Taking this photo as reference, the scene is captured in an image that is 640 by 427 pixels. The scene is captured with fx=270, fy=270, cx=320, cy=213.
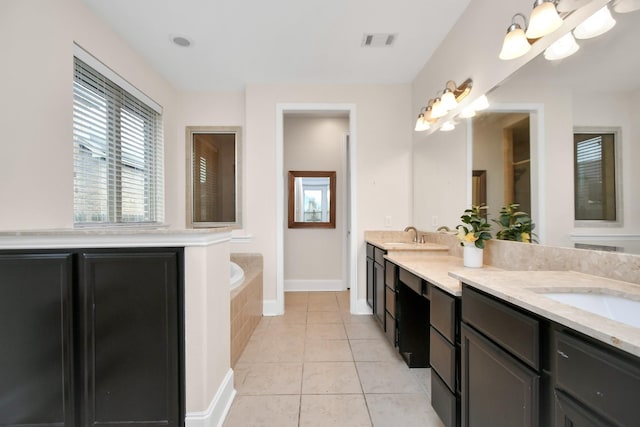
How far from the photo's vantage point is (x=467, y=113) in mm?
2086

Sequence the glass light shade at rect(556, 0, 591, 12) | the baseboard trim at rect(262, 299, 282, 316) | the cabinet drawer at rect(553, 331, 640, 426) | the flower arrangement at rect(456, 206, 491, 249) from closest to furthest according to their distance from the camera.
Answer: the cabinet drawer at rect(553, 331, 640, 426)
the glass light shade at rect(556, 0, 591, 12)
the flower arrangement at rect(456, 206, 491, 249)
the baseboard trim at rect(262, 299, 282, 316)

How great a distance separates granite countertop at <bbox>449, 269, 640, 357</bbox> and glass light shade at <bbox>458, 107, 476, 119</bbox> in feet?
4.19

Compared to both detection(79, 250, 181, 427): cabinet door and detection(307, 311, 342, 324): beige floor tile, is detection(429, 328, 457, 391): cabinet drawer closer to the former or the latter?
detection(79, 250, 181, 427): cabinet door

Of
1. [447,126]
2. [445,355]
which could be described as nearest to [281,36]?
[447,126]

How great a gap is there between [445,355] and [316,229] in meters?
2.95

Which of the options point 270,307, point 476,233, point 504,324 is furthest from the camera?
point 270,307

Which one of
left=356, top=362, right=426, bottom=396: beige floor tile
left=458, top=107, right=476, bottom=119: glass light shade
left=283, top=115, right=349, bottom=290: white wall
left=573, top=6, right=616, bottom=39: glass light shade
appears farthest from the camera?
left=283, top=115, right=349, bottom=290: white wall

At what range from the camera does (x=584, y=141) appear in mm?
1172

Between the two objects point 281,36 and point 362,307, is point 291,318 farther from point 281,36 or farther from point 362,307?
point 281,36

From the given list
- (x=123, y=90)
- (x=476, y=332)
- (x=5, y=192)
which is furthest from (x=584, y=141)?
(x=123, y=90)

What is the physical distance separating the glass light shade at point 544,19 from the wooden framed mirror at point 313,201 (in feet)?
9.88

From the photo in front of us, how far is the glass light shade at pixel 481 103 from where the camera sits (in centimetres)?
185

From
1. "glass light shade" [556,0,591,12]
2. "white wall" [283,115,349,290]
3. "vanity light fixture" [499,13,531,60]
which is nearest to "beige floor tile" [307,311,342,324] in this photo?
"white wall" [283,115,349,290]

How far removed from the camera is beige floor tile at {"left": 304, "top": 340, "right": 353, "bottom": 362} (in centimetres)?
216
